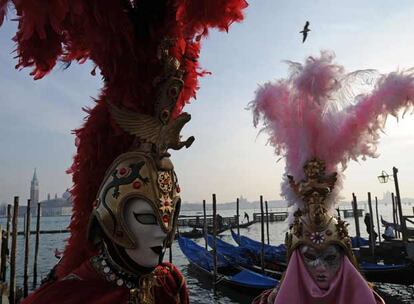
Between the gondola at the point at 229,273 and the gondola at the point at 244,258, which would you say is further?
the gondola at the point at 244,258

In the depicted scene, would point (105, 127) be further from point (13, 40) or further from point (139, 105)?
point (13, 40)

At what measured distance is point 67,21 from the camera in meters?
1.91

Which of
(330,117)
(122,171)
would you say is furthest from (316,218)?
(122,171)

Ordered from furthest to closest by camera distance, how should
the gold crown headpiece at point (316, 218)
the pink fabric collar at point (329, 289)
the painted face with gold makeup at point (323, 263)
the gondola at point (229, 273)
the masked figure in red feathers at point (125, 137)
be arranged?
the gondola at point (229, 273)
the gold crown headpiece at point (316, 218)
the painted face with gold makeup at point (323, 263)
the pink fabric collar at point (329, 289)
the masked figure in red feathers at point (125, 137)

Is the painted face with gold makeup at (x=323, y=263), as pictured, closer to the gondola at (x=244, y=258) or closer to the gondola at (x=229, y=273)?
the gondola at (x=229, y=273)

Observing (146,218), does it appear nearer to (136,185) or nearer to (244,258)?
(136,185)

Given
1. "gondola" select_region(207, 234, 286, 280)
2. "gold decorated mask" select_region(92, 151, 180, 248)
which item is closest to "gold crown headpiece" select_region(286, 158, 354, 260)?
"gold decorated mask" select_region(92, 151, 180, 248)

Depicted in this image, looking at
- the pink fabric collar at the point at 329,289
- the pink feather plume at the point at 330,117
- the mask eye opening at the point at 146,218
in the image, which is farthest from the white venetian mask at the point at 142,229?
the pink feather plume at the point at 330,117

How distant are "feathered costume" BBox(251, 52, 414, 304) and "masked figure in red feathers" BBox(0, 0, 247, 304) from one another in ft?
5.51

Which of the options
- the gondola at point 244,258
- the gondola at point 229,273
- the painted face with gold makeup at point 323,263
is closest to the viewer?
the painted face with gold makeup at point 323,263

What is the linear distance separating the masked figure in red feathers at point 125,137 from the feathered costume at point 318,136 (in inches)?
66.2

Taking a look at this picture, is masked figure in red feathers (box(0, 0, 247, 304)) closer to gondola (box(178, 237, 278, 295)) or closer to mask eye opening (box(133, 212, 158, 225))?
mask eye opening (box(133, 212, 158, 225))

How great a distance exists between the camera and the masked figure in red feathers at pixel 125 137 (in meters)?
1.83

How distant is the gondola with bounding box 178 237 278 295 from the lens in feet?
39.2
